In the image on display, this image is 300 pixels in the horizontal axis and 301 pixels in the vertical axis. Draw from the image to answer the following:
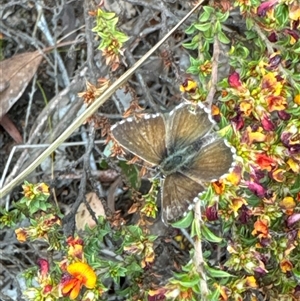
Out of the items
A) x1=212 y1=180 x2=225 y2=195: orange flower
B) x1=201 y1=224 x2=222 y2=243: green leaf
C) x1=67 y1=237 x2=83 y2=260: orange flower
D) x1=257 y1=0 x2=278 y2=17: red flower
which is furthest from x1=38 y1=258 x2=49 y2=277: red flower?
x1=257 y1=0 x2=278 y2=17: red flower


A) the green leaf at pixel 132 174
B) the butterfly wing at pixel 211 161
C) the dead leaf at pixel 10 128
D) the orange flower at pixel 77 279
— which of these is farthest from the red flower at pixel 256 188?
the dead leaf at pixel 10 128

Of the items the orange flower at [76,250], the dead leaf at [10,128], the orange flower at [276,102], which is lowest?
the dead leaf at [10,128]

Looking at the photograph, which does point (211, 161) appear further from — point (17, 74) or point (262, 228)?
point (17, 74)

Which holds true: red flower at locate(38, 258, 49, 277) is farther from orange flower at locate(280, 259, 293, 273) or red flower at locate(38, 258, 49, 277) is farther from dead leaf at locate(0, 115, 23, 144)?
dead leaf at locate(0, 115, 23, 144)

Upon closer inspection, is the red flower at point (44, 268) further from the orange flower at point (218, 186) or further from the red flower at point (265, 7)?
the red flower at point (265, 7)

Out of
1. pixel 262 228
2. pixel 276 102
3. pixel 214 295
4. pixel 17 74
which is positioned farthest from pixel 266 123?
pixel 17 74
